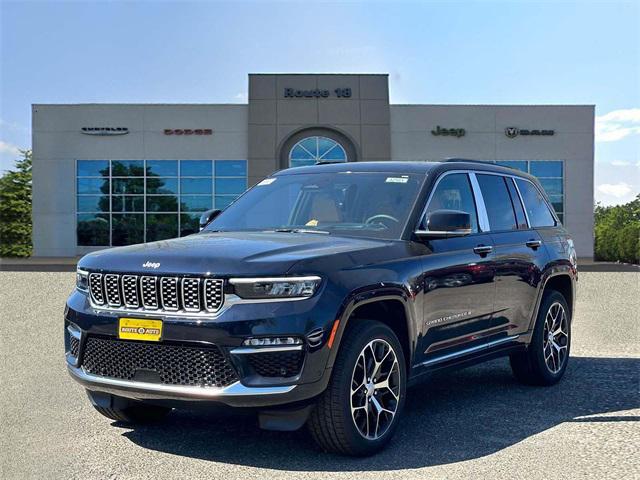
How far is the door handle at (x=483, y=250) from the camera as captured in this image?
20.4ft

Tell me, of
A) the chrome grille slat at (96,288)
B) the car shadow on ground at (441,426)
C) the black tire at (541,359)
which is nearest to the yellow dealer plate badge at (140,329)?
the chrome grille slat at (96,288)

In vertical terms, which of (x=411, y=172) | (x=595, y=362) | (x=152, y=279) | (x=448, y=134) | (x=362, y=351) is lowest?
(x=595, y=362)

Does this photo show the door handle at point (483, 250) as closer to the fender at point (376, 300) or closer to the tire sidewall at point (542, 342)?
the fender at point (376, 300)

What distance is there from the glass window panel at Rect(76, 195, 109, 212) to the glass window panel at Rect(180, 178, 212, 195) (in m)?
3.72

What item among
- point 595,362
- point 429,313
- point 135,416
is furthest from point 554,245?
point 135,416

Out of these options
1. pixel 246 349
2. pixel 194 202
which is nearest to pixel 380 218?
pixel 246 349

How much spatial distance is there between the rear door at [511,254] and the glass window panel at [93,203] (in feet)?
104

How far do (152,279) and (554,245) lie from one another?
4.52m

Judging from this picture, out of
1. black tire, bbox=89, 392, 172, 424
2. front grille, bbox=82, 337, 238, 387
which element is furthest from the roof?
front grille, bbox=82, 337, 238, 387

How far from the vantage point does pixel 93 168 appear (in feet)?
121

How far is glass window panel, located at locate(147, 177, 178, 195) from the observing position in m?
36.5

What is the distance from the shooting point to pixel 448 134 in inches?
1430

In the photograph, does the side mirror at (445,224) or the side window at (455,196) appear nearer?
the side mirror at (445,224)

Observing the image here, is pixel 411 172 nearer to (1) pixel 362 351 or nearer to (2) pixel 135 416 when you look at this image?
(1) pixel 362 351
